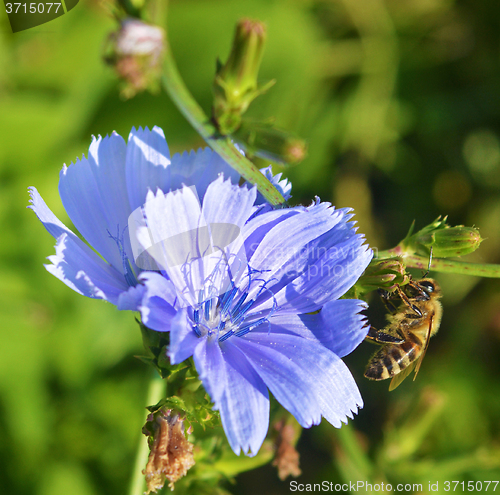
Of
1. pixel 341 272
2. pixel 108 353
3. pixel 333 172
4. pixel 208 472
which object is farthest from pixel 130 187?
pixel 333 172

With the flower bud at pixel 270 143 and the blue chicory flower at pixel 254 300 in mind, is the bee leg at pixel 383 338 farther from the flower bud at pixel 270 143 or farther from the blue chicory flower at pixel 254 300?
the flower bud at pixel 270 143

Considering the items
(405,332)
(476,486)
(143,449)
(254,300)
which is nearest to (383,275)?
(254,300)

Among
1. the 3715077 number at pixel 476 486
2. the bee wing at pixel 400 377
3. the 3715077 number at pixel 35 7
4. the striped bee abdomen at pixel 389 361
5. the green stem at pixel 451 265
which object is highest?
the 3715077 number at pixel 35 7

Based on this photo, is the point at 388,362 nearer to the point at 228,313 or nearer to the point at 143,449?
the point at 228,313

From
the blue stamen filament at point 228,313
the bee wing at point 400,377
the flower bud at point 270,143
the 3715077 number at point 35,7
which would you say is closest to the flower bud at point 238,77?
the flower bud at point 270,143

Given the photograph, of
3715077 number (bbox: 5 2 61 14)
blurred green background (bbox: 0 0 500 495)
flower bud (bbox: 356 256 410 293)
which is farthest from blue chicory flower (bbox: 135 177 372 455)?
3715077 number (bbox: 5 2 61 14)

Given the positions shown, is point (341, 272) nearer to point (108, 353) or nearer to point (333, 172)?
point (108, 353)
